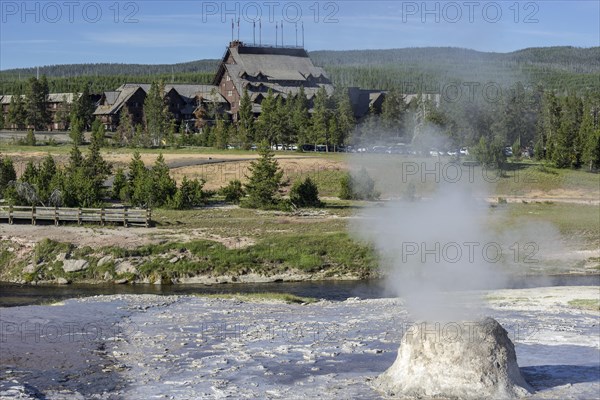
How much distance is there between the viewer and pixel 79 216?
187ft

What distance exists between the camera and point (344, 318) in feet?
110

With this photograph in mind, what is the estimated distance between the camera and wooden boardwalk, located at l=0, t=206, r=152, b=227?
5709cm

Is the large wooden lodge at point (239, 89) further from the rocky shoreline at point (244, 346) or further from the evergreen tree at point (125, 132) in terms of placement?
the rocky shoreline at point (244, 346)

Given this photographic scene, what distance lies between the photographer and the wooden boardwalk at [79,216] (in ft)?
187

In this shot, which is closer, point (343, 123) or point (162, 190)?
point (162, 190)

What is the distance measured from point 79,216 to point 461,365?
40120 millimetres

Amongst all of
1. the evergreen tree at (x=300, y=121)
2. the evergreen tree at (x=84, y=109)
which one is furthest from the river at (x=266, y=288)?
the evergreen tree at (x=84, y=109)

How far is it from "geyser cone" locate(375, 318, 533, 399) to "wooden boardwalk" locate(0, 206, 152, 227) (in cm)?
3726

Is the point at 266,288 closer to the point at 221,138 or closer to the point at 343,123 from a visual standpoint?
the point at 221,138

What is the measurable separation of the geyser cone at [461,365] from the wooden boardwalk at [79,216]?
1467 inches

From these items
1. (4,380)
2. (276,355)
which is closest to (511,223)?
(276,355)

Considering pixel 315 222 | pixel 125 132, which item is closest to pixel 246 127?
pixel 125 132

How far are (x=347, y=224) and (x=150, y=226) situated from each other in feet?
43.3

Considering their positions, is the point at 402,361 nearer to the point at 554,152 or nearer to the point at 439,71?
the point at 439,71
